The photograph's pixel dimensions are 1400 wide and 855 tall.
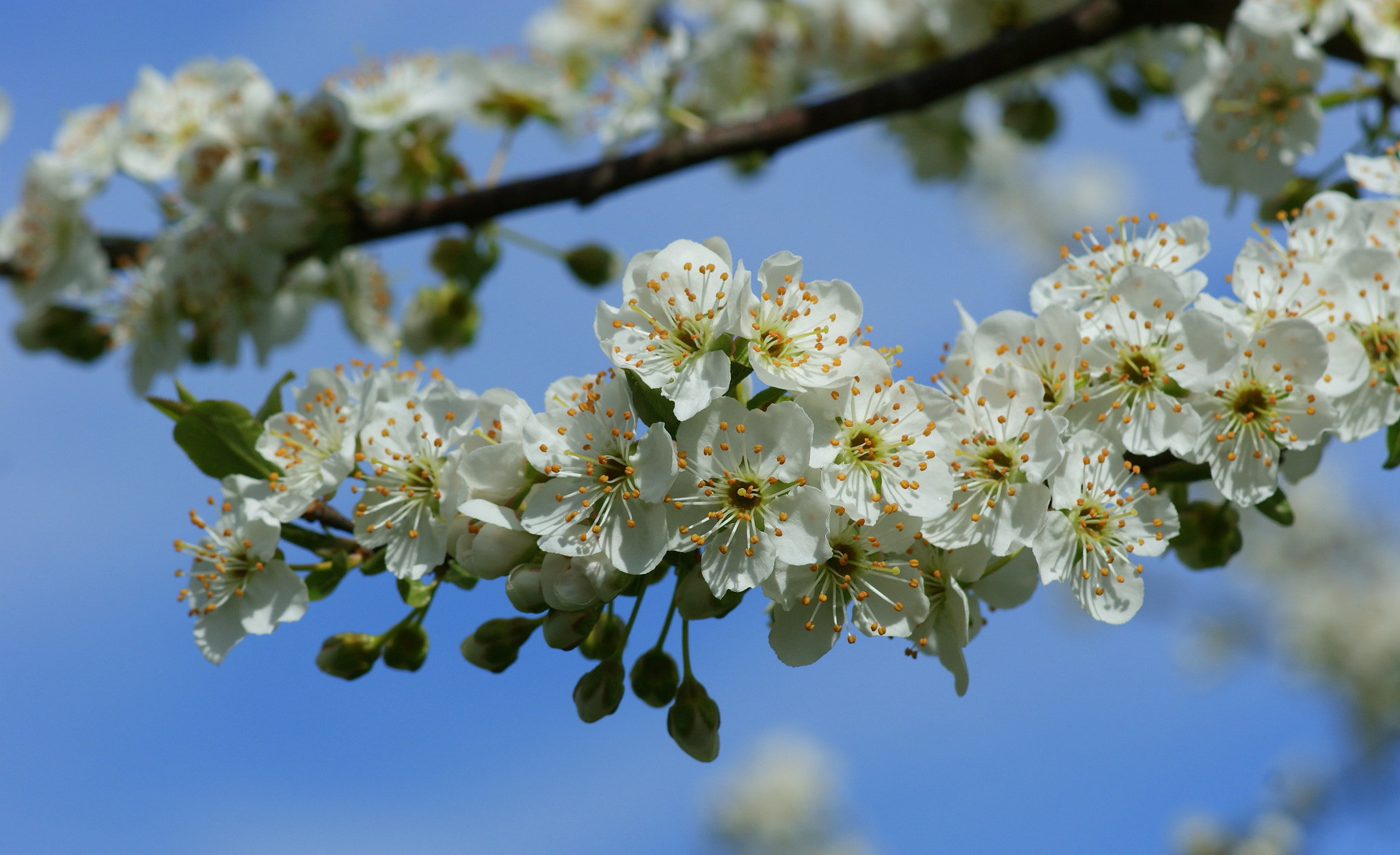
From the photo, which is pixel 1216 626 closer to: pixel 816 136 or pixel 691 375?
pixel 816 136

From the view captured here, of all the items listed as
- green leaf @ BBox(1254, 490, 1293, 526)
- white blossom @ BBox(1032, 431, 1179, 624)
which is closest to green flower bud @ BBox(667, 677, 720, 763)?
white blossom @ BBox(1032, 431, 1179, 624)

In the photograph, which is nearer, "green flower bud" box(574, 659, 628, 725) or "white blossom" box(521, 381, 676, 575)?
"white blossom" box(521, 381, 676, 575)

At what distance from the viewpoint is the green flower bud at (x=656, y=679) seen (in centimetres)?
202

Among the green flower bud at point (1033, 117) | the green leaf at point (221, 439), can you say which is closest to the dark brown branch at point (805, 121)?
the green flower bud at point (1033, 117)

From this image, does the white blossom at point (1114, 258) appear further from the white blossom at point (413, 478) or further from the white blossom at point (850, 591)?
the white blossom at point (413, 478)

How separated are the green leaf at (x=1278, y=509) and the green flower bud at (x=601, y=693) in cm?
123

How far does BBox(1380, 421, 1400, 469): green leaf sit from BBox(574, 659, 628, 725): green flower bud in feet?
4.88

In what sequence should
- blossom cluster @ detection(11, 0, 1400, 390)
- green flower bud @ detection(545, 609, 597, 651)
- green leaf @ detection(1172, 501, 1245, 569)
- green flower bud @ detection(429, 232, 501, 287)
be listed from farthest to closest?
→ green flower bud @ detection(429, 232, 501, 287), blossom cluster @ detection(11, 0, 1400, 390), green leaf @ detection(1172, 501, 1245, 569), green flower bud @ detection(545, 609, 597, 651)

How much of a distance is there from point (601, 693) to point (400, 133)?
2.59 m

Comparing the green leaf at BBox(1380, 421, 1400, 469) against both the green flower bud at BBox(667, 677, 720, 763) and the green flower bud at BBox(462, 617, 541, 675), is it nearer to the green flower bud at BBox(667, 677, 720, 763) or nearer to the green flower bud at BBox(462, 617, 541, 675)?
the green flower bud at BBox(667, 677, 720, 763)

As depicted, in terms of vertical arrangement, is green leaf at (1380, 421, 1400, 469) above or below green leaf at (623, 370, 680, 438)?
below

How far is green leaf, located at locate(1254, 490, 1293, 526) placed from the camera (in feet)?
6.73

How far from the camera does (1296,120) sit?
3.13 meters

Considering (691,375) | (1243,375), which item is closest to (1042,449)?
(1243,375)
